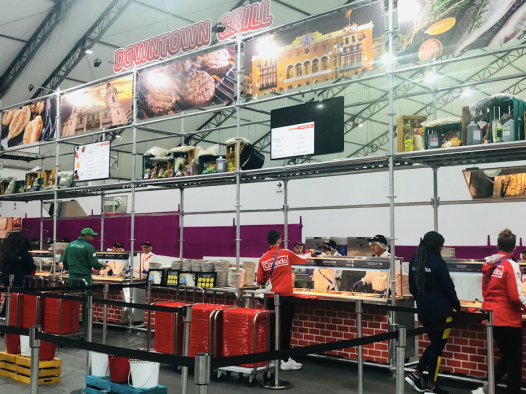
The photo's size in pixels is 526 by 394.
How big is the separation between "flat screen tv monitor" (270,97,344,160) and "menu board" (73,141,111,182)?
3.59 meters

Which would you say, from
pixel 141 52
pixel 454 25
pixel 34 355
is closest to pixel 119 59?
pixel 141 52

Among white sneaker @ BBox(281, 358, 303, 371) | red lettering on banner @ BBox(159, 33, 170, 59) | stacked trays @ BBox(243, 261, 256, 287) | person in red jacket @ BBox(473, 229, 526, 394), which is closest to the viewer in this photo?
person in red jacket @ BBox(473, 229, 526, 394)

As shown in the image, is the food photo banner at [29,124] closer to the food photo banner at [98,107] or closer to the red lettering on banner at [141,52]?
the food photo banner at [98,107]

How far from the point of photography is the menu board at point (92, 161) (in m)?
9.35

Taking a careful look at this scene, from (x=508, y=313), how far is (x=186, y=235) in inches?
538

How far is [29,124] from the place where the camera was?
11.1m

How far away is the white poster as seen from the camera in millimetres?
6738

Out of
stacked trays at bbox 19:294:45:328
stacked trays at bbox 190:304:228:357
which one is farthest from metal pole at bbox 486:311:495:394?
stacked trays at bbox 19:294:45:328

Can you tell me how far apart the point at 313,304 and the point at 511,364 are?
8.64 ft

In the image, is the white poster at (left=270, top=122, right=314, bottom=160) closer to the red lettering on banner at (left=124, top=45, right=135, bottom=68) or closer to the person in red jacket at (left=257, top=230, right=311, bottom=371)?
the person in red jacket at (left=257, top=230, right=311, bottom=371)

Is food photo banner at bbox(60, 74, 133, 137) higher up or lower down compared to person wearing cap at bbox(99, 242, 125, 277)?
higher up

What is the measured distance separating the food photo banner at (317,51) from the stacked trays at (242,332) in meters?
2.99

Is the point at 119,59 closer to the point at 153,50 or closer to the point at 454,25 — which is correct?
the point at 153,50

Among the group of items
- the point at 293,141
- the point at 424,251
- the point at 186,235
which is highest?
the point at 293,141
